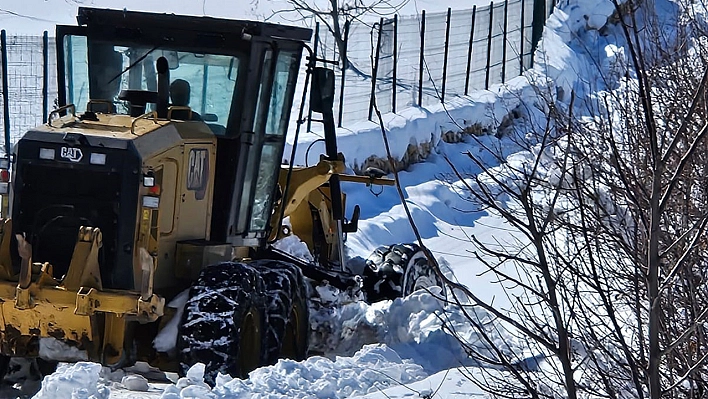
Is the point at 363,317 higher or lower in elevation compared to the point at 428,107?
lower

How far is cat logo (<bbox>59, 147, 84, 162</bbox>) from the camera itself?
Answer: 23.7 feet

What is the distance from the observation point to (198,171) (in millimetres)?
7949

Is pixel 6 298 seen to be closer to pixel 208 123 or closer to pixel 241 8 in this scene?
pixel 208 123

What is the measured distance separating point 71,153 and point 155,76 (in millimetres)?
1192

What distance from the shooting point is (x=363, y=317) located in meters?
9.30

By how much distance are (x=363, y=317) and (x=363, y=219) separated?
22.8ft

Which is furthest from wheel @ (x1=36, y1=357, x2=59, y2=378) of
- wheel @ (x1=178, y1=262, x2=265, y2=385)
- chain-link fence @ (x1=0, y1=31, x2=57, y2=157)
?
chain-link fence @ (x1=0, y1=31, x2=57, y2=157)

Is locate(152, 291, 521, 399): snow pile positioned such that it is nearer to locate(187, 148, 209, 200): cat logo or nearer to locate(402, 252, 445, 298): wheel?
locate(402, 252, 445, 298): wheel

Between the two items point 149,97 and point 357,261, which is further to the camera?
point 357,261

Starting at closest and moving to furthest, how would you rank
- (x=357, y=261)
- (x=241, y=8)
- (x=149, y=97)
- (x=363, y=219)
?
(x=149, y=97), (x=357, y=261), (x=363, y=219), (x=241, y=8)

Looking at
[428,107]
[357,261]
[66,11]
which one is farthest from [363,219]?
[66,11]

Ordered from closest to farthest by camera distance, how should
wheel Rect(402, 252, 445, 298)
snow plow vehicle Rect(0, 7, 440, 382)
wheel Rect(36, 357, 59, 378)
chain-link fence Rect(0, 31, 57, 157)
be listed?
snow plow vehicle Rect(0, 7, 440, 382)
wheel Rect(36, 357, 59, 378)
wheel Rect(402, 252, 445, 298)
chain-link fence Rect(0, 31, 57, 157)

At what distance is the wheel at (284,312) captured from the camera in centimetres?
786

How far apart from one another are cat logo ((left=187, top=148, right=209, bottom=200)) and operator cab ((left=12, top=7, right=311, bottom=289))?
0.04 m
